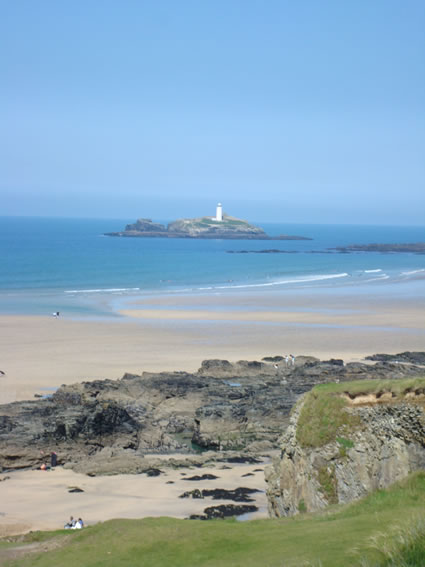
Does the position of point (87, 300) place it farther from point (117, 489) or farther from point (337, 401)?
point (337, 401)

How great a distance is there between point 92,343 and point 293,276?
2241 inches

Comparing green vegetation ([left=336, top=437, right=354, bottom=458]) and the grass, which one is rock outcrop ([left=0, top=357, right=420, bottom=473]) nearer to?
green vegetation ([left=336, top=437, right=354, bottom=458])

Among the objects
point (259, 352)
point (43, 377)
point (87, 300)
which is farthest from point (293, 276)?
point (43, 377)

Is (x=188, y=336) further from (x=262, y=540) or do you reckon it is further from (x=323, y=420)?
(x=262, y=540)

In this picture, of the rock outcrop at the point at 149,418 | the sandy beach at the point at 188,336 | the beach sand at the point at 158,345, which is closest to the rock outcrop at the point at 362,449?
the beach sand at the point at 158,345

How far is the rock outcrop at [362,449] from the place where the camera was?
1498 centimetres

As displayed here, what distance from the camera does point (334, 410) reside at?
15.7 metres

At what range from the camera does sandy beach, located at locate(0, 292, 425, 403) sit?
39.5m

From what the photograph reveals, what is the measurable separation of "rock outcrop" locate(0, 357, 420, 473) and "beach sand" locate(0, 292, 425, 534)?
1.80m

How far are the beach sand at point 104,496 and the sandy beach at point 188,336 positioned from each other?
10.8m

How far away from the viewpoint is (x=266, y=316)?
→ 60.6 metres

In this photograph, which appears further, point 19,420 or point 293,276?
point 293,276

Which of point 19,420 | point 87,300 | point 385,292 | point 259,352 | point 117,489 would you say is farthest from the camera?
point 385,292

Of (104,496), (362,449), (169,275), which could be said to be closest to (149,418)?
(104,496)
